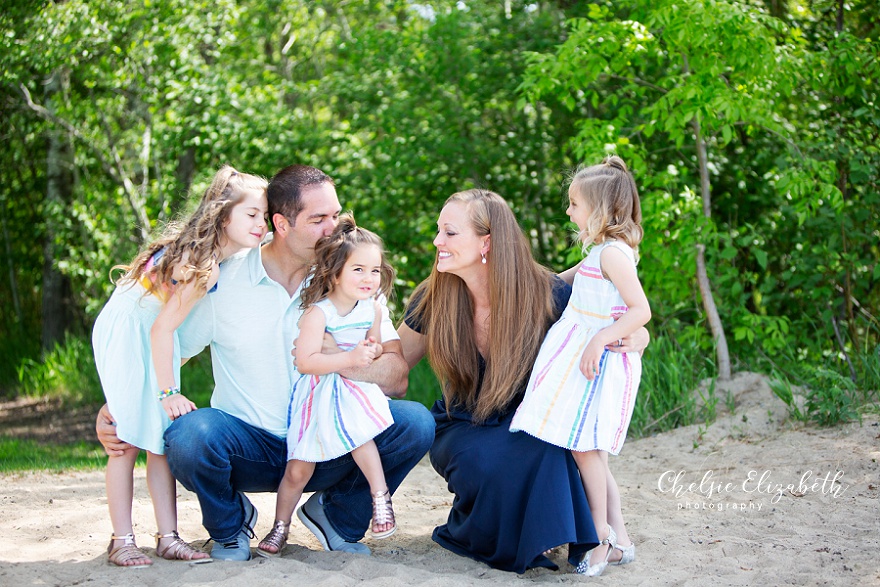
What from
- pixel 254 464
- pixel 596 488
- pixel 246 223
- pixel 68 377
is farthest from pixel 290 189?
pixel 68 377

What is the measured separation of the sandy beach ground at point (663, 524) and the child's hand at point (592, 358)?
0.68m

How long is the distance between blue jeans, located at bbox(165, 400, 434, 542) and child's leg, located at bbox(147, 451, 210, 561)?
0.09m

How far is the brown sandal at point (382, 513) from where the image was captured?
117 inches

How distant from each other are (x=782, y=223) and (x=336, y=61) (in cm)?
551

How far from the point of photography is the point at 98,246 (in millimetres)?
7832

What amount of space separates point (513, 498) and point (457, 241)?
36.0 inches

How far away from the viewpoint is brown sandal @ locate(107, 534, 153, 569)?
2.98 meters

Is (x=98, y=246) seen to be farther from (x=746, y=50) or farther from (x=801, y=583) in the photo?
(x=801, y=583)

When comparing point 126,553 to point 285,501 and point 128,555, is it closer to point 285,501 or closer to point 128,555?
point 128,555

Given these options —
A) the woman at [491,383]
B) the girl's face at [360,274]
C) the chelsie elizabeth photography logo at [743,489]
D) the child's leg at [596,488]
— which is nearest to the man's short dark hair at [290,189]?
the girl's face at [360,274]

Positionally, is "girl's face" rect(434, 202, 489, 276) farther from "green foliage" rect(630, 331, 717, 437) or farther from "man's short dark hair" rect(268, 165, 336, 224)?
"green foliage" rect(630, 331, 717, 437)

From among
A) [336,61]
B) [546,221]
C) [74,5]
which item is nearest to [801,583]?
[546,221]

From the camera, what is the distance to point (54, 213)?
315 inches

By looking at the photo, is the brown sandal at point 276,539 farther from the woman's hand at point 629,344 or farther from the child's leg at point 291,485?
the woman's hand at point 629,344
